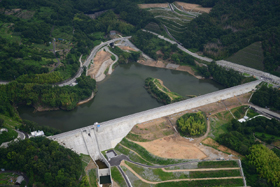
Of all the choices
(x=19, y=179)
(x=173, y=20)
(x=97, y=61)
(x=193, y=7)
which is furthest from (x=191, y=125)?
(x=193, y=7)

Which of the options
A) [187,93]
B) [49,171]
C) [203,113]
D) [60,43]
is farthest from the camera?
[60,43]

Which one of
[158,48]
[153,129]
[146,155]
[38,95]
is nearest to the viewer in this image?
[146,155]

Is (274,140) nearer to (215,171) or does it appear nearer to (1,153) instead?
(215,171)

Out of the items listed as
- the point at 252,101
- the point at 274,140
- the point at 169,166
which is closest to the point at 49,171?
the point at 169,166

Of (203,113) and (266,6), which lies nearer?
(203,113)

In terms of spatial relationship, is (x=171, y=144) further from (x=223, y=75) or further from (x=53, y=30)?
(x=53, y=30)
